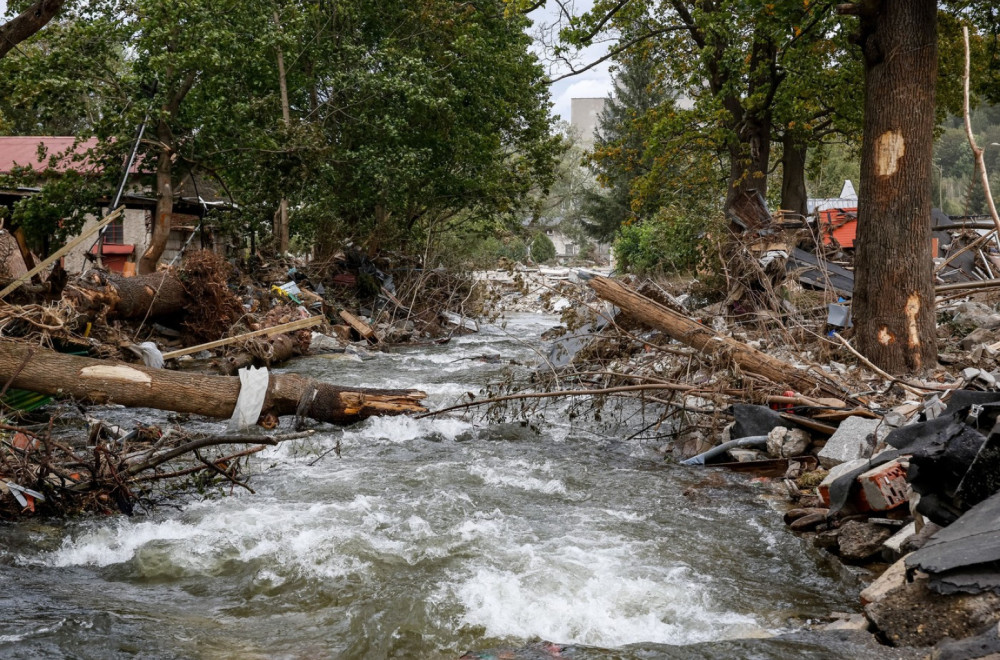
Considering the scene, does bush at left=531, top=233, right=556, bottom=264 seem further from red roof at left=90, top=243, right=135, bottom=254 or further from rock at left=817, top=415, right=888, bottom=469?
rock at left=817, top=415, right=888, bottom=469

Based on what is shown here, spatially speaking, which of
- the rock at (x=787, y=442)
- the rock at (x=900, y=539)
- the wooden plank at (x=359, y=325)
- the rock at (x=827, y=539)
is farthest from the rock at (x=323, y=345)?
the rock at (x=900, y=539)

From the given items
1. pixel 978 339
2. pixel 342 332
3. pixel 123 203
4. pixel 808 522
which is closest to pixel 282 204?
pixel 123 203

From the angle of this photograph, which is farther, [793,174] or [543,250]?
[543,250]

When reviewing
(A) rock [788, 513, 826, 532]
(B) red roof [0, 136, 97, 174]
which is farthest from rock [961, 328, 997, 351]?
(B) red roof [0, 136, 97, 174]

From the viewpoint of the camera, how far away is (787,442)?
642 centimetres

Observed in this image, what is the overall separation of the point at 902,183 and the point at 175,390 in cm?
687

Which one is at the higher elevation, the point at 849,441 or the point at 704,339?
the point at 704,339

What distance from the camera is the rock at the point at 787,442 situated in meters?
6.39

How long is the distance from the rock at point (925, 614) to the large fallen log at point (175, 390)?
17.0 feet

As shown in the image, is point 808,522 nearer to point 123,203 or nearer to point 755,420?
point 755,420

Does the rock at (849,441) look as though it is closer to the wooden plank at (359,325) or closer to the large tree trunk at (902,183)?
the large tree trunk at (902,183)

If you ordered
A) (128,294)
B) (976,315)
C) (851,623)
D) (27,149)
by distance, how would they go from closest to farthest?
(851,623)
(976,315)
(128,294)
(27,149)

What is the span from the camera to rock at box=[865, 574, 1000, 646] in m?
3.06

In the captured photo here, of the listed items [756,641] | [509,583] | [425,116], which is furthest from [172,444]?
[425,116]
